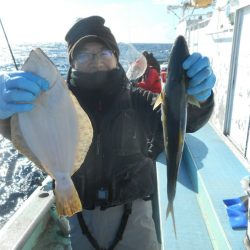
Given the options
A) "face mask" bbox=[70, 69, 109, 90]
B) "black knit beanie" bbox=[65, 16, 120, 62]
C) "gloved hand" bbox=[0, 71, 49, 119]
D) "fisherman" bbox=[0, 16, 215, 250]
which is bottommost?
"fisherman" bbox=[0, 16, 215, 250]

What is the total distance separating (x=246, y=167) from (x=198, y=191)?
3.14ft

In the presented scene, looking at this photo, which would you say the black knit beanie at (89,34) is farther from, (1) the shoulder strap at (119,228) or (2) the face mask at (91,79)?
(1) the shoulder strap at (119,228)

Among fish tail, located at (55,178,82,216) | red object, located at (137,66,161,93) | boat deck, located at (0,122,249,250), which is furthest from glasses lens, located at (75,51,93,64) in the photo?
red object, located at (137,66,161,93)

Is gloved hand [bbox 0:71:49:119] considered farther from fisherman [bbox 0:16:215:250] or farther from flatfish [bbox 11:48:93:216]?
fisherman [bbox 0:16:215:250]

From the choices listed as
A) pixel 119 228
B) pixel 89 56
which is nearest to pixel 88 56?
pixel 89 56

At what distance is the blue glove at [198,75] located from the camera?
A: 168 cm

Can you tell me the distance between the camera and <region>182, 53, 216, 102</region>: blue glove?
1678 mm

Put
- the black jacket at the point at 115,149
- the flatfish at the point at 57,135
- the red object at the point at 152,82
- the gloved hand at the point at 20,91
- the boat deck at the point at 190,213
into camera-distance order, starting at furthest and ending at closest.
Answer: the red object at the point at 152,82
the boat deck at the point at 190,213
the black jacket at the point at 115,149
the flatfish at the point at 57,135
the gloved hand at the point at 20,91

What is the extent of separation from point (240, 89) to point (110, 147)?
12.7 feet

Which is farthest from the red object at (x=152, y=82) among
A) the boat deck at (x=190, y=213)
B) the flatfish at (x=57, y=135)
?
the flatfish at (x=57, y=135)

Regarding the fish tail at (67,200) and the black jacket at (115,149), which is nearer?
the fish tail at (67,200)

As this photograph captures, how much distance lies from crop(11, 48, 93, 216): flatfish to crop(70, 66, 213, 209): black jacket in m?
0.63

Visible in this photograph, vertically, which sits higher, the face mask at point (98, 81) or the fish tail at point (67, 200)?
the face mask at point (98, 81)

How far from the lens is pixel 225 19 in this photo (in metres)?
6.81
